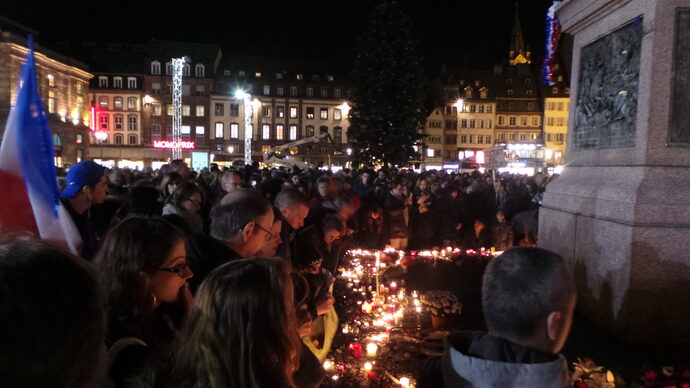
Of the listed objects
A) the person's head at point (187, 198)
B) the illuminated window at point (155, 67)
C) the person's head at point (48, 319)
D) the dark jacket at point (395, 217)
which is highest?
the illuminated window at point (155, 67)

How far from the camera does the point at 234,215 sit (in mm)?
3791

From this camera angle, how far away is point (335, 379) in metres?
4.62

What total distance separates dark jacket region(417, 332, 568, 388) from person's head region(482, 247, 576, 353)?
0.06 metres

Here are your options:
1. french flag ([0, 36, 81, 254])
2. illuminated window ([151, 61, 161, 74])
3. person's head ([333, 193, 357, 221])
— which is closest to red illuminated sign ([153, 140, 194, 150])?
illuminated window ([151, 61, 161, 74])

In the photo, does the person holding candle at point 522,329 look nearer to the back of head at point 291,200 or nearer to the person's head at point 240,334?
the person's head at point 240,334

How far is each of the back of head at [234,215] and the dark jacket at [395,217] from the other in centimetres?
710

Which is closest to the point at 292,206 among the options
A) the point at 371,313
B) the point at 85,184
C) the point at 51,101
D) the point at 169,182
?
the point at 85,184

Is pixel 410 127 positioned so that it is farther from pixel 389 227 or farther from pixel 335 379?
pixel 335 379

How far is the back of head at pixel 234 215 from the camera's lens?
3.78 m

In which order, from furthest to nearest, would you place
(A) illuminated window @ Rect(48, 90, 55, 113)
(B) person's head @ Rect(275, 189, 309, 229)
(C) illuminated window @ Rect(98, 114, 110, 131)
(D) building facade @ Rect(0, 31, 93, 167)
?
(C) illuminated window @ Rect(98, 114, 110, 131), (A) illuminated window @ Rect(48, 90, 55, 113), (D) building facade @ Rect(0, 31, 93, 167), (B) person's head @ Rect(275, 189, 309, 229)

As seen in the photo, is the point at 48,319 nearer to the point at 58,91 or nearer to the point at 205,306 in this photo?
the point at 205,306

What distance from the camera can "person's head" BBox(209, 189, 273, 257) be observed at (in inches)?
149

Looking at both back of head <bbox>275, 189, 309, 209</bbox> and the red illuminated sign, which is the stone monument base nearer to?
back of head <bbox>275, 189, 309, 209</bbox>

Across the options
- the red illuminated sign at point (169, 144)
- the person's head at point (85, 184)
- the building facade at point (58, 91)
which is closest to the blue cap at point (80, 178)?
the person's head at point (85, 184)
